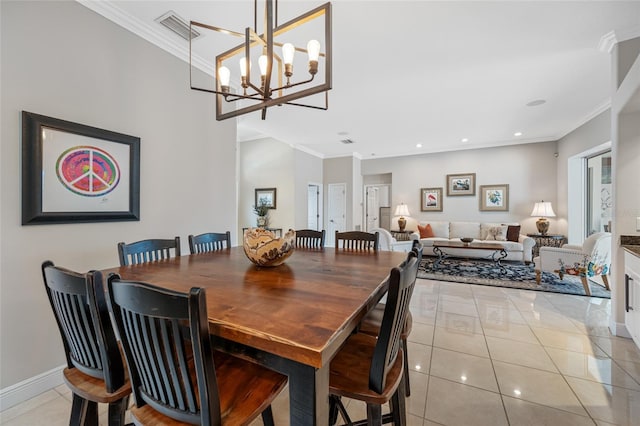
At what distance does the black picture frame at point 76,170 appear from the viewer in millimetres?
1722

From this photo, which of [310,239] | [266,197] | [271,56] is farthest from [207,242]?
[266,197]

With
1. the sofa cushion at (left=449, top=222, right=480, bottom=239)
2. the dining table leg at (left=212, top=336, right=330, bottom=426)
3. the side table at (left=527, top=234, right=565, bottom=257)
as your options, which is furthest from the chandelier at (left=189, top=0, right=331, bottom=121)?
the side table at (left=527, top=234, right=565, bottom=257)

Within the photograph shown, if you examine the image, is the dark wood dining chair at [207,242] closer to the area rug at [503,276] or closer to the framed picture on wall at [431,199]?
the area rug at [503,276]

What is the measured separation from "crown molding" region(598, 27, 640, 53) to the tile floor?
2.72 meters

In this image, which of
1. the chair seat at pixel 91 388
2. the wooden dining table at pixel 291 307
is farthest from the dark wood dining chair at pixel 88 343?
the wooden dining table at pixel 291 307

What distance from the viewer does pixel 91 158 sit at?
2.02m

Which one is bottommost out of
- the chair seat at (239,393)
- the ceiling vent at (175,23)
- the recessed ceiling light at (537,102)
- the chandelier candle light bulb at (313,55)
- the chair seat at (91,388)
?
the chair seat at (91,388)

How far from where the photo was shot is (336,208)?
7.76 m

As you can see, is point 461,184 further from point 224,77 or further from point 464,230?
point 224,77

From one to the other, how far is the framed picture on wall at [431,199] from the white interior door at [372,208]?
2027mm

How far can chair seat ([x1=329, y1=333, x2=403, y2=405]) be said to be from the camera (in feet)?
3.24

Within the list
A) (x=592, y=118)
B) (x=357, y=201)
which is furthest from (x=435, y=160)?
(x=592, y=118)

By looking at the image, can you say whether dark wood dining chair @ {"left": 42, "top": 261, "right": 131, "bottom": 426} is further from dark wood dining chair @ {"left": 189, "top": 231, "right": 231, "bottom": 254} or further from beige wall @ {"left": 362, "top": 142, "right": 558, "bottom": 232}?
beige wall @ {"left": 362, "top": 142, "right": 558, "bottom": 232}

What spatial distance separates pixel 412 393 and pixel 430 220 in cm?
593
